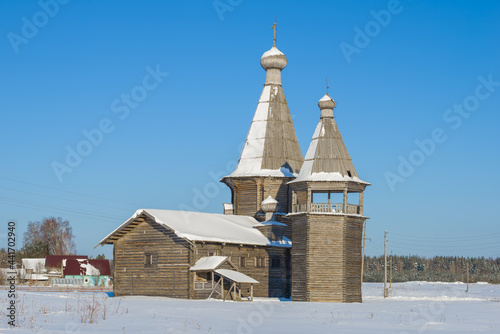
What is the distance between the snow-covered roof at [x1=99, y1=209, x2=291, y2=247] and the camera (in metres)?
38.4

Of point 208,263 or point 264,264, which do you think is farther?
point 264,264

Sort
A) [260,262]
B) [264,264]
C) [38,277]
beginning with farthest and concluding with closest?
1. [38,277]
2. [264,264]
3. [260,262]

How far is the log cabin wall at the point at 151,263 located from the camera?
38.1 m

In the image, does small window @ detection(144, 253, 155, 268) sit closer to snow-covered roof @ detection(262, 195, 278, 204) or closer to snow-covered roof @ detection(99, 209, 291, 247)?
snow-covered roof @ detection(99, 209, 291, 247)

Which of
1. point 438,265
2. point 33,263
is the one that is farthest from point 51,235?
point 438,265

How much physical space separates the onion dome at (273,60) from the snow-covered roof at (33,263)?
1665 inches

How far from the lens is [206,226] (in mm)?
40969

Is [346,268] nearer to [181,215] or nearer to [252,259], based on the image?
[252,259]

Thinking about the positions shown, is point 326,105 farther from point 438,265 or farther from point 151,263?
point 438,265

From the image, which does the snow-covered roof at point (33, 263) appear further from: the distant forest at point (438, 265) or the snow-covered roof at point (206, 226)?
the distant forest at point (438, 265)

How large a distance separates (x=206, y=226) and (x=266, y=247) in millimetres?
4264

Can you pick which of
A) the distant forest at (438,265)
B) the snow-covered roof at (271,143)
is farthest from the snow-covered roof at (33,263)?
the distant forest at (438,265)

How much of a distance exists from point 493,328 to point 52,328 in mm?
12275

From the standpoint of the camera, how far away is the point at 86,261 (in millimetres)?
73188
